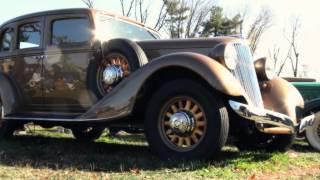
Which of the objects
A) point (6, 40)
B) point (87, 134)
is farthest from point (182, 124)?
point (6, 40)

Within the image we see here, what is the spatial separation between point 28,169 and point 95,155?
1.27 meters

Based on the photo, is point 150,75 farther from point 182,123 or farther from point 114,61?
point 114,61

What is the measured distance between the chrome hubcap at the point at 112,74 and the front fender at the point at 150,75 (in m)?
0.33

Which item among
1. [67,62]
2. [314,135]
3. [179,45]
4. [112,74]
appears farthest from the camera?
[314,135]

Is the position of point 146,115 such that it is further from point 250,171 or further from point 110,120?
point 250,171

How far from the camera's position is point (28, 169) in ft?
17.9

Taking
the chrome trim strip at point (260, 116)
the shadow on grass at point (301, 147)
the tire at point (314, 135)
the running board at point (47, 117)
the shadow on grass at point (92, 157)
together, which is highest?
the chrome trim strip at point (260, 116)

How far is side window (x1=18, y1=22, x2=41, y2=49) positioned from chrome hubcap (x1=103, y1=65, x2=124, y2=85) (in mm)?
1593

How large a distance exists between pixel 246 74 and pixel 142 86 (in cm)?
127

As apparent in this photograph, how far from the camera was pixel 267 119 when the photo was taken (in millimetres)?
5852

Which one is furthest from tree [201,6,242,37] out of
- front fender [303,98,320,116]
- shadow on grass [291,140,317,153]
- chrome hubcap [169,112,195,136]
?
chrome hubcap [169,112,195,136]

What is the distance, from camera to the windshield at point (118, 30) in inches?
297

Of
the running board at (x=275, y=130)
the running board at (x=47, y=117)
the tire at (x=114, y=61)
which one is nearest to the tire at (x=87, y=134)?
the running board at (x=47, y=117)

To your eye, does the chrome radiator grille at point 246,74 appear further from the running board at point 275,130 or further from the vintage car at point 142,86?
the running board at point 275,130
